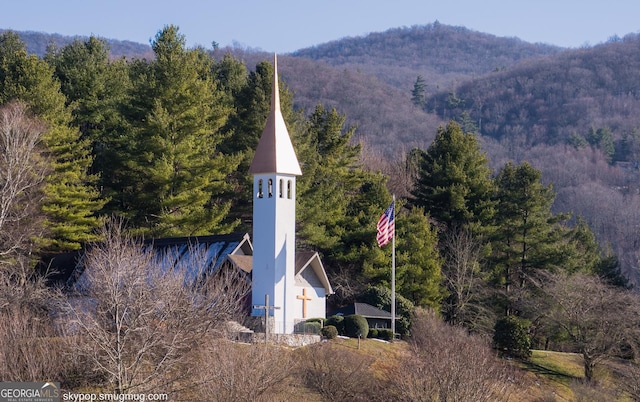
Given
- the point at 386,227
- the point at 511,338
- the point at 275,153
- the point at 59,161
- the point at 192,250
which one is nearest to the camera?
the point at 192,250

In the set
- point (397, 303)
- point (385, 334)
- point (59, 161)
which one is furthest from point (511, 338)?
point (59, 161)

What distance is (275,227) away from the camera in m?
38.1

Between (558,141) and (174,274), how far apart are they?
409ft

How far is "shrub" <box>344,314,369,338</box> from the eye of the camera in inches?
1560

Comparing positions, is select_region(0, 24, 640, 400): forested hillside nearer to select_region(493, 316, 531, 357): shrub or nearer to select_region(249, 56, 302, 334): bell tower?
select_region(493, 316, 531, 357): shrub

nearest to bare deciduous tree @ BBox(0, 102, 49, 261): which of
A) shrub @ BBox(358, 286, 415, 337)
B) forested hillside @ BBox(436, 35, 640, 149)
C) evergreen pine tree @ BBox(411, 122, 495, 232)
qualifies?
shrub @ BBox(358, 286, 415, 337)

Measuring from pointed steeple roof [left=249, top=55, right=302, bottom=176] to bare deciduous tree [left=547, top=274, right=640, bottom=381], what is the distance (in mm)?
15314

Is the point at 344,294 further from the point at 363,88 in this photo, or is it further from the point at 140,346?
the point at 363,88

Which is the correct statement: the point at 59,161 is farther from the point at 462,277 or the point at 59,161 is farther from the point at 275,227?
the point at 462,277

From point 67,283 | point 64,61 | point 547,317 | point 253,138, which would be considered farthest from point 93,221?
point 547,317

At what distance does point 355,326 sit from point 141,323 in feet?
47.7

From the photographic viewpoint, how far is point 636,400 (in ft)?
118

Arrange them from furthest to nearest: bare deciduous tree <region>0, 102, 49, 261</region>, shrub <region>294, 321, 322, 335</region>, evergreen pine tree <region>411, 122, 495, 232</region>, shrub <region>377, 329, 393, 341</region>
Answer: evergreen pine tree <region>411, 122, 495, 232</region> < shrub <region>377, 329, 393, 341</region> < bare deciduous tree <region>0, 102, 49, 261</region> < shrub <region>294, 321, 322, 335</region>

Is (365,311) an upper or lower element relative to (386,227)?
lower
